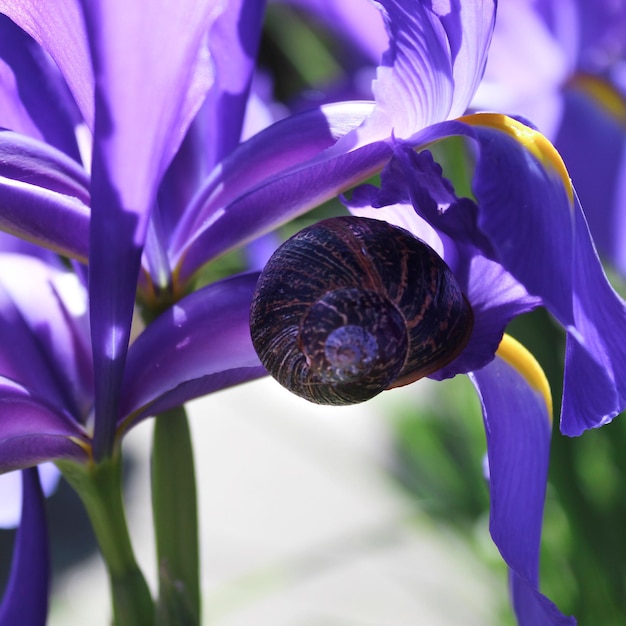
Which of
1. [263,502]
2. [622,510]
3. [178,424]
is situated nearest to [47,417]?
[178,424]

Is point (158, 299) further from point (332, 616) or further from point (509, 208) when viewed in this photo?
point (332, 616)

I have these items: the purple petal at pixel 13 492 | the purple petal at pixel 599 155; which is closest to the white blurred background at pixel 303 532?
the purple petal at pixel 599 155

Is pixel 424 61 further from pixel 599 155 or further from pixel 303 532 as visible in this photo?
pixel 303 532

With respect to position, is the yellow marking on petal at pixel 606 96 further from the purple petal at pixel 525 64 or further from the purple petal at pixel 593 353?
the purple petal at pixel 593 353

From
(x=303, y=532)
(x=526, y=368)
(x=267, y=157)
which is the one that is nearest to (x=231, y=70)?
(x=267, y=157)

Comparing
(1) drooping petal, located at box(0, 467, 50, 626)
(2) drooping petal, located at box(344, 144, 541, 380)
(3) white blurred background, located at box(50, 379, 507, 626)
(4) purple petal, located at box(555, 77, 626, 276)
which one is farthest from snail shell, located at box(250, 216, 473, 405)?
(3) white blurred background, located at box(50, 379, 507, 626)
